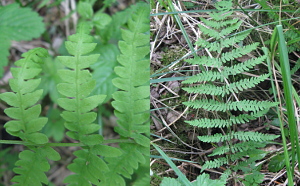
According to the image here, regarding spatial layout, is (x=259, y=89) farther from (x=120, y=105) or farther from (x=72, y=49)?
(x=72, y=49)

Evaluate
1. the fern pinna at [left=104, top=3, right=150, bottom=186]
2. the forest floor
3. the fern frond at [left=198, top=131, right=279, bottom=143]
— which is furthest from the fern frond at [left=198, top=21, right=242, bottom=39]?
the fern frond at [left=198, top=131, right=279, bottom=143]

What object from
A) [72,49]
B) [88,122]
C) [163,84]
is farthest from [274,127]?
[72,49]

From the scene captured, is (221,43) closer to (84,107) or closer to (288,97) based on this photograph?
(288,97)

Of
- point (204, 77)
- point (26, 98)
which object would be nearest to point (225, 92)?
point (204, 77)

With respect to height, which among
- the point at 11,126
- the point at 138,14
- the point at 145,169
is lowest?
the point at 145,169

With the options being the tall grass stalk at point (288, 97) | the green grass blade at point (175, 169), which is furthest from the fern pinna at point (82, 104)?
the tall grass stalk at point (288, 97)

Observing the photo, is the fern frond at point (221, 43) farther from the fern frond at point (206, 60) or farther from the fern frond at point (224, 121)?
the fern frond at point (224, 121)
